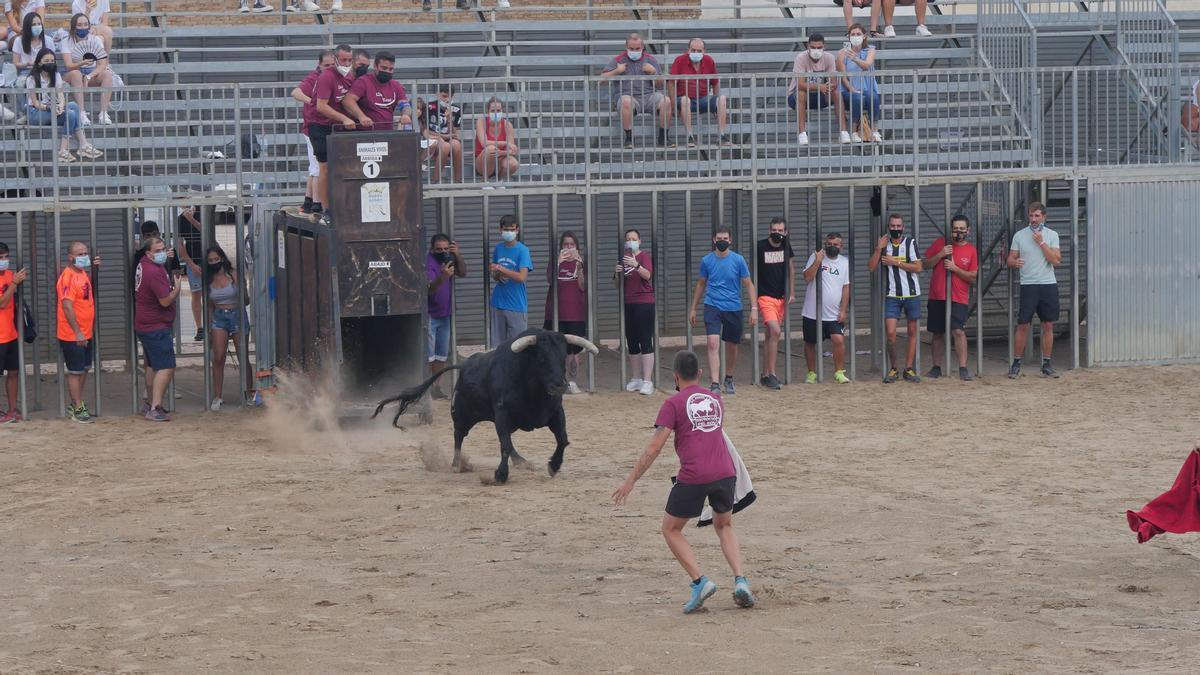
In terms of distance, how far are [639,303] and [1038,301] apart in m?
4.91

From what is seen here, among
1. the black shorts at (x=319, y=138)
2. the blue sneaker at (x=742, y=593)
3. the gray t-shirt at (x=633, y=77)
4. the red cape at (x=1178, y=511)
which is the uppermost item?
the gray t-shirt at (x=633, y=77)

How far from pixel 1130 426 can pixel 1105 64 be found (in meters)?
8.74

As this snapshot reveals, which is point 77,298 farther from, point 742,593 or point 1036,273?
point 1036,273

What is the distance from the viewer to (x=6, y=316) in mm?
17625

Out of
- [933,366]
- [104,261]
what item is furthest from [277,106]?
[933,366]

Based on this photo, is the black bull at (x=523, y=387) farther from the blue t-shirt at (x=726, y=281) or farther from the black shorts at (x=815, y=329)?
the black shorts at (x=815, y=329)

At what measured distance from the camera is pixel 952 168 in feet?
67.3

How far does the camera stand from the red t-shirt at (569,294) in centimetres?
1911

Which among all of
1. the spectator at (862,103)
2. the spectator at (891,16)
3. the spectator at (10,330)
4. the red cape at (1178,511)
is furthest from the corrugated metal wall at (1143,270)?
the spectator at (10,330)

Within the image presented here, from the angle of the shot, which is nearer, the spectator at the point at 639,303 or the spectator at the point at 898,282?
Answer: the spectator at the point at 639,303

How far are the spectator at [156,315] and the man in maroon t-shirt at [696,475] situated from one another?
9.44m

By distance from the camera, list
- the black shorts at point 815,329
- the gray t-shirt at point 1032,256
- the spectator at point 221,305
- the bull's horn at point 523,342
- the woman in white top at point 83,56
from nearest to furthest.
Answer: the bull's horn at point 523,342
the spectator at point 221,305
the woman in white top at point 83,56
the black shorts at point 815,329
the gray t-shirt at point 1032,256

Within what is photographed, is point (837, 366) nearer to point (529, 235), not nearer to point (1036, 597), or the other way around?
point (529, 235)

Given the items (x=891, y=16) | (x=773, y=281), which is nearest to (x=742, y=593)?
(x=773, y=281)
